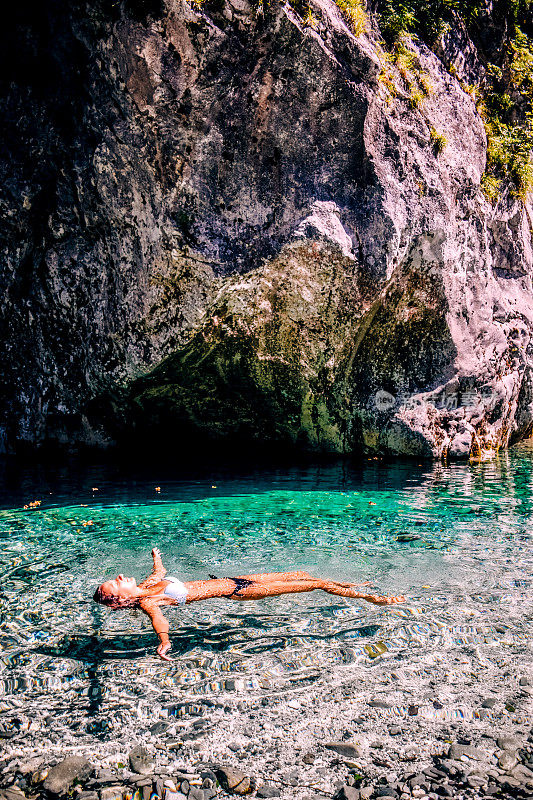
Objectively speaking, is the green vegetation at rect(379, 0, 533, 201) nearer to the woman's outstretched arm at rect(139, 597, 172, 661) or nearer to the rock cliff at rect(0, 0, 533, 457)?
the rock cliff at rect(0, 0, 533, 457)

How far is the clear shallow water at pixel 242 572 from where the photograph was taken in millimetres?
3771

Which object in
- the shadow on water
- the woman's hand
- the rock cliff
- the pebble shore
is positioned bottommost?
the pebble shore

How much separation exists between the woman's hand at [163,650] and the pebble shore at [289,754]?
19.4 inches

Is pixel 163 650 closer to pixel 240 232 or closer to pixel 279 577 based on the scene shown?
pixel 279 577

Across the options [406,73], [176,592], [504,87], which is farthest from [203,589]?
[504,87]

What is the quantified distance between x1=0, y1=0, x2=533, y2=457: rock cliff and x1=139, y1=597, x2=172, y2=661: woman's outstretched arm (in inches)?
297

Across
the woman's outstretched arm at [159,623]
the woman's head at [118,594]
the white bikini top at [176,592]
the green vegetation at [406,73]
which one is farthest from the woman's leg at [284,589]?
the green vegetation at [406,73]

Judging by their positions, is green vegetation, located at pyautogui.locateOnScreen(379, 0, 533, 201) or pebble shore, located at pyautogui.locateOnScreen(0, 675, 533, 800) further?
green vegetation, located at pyautogui.locateOnScreen(379, 0, 533, 201)

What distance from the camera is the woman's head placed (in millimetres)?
4637

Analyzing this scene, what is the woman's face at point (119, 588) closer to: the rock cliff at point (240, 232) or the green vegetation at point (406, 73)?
the rock cliff at point (240, 232)

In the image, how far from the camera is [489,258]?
14.0 metres

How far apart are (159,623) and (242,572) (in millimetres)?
1823

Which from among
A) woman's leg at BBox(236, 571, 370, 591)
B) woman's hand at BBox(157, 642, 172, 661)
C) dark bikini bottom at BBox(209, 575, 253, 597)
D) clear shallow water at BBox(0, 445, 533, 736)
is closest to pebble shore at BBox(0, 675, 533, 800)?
clear shallow water at BBox(0, 445, 533, 736)

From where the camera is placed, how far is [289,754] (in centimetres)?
300
